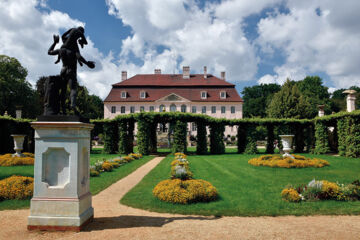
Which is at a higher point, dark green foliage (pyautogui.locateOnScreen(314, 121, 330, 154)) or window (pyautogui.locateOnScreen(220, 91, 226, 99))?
window (pyautogui.locateOnScreen(220, 91, 226, 99))

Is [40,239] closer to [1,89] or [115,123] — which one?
[115,123]

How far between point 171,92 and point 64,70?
46.9m

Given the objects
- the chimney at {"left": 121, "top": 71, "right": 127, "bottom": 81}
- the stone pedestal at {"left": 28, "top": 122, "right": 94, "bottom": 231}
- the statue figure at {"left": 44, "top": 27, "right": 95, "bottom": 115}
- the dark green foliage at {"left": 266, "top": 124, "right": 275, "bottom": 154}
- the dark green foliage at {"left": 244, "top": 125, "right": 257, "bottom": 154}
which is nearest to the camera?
the stone pedestal at {"left": 28, "top": 122, "right": 94, "bottom": 231}

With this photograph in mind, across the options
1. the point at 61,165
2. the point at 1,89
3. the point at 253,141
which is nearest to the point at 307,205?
the point at 61,165

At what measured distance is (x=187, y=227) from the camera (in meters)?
5.03

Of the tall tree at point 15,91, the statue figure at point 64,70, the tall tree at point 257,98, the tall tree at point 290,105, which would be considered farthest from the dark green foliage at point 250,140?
the tall tree at point 257,98

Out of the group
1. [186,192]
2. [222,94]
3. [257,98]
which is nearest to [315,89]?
[257,98]

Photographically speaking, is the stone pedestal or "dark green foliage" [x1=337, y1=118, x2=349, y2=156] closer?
the stone pedestal

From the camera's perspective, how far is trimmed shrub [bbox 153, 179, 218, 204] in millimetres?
6836

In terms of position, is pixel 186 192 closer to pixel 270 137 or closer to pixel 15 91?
pixel 270 137

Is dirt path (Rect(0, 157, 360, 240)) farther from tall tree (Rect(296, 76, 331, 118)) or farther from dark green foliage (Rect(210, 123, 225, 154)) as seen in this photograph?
tall tree (Rect(296, 76, 331, 118))

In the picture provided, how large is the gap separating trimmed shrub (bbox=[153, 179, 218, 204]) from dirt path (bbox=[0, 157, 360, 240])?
899 mm

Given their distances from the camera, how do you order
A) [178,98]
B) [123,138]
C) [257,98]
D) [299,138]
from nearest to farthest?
1. [123,138]
2. [299,138]
3. [178,98]
4. [257,98]

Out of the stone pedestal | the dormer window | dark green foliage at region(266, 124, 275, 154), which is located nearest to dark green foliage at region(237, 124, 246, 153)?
dark green foliage at region(266, 124, 275, 154)
